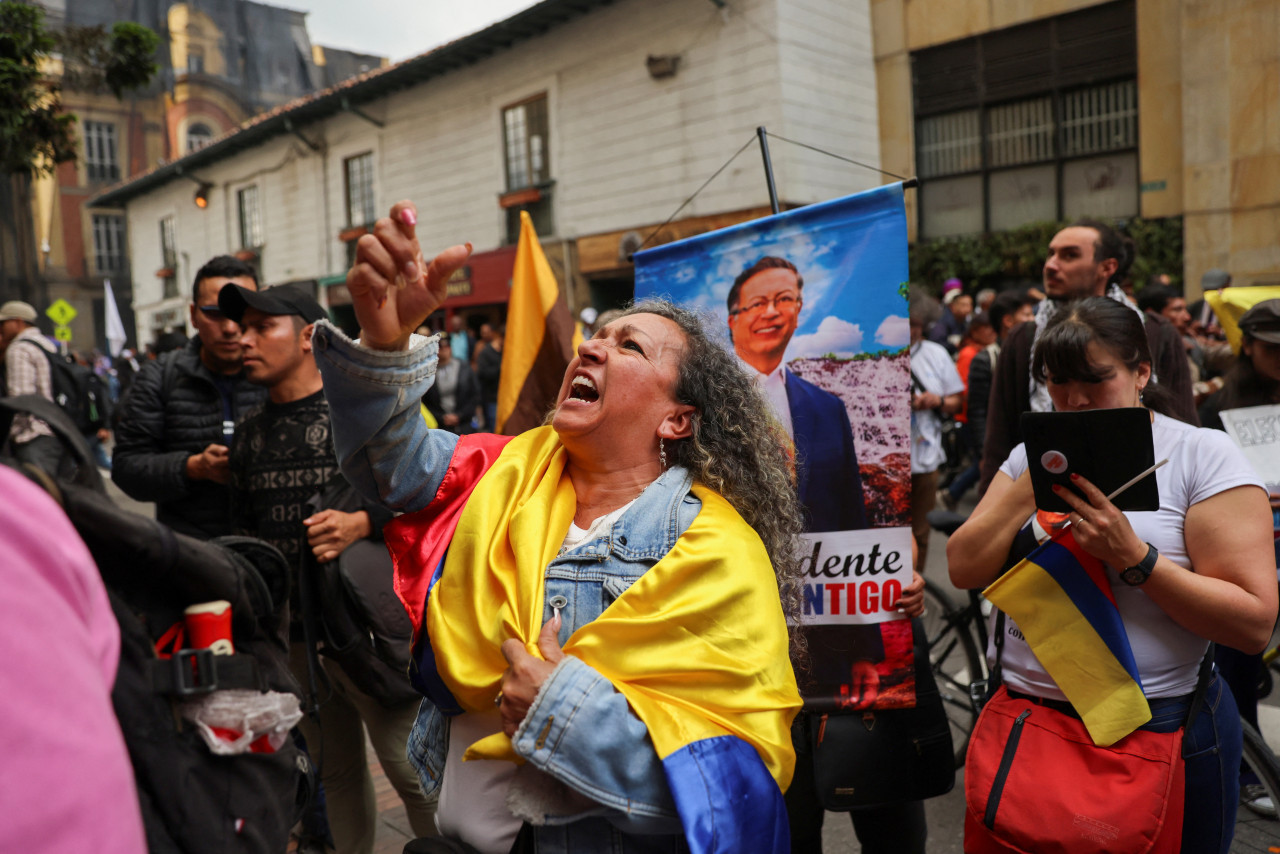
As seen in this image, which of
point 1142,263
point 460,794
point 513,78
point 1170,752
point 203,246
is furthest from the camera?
point 203,246

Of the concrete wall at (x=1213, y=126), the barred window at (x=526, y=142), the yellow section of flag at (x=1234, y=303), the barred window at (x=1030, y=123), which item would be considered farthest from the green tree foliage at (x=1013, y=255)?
the yellow section of flag at (x=1234, y=303)

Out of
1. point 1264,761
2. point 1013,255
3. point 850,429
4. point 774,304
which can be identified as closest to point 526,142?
point 1013,255

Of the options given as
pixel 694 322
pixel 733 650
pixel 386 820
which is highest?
pixel 694 322

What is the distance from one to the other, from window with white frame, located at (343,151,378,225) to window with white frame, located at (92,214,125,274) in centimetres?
2642

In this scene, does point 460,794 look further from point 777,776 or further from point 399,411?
point 399,411

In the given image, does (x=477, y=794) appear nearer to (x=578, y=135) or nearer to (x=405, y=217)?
(x=405, y=217)

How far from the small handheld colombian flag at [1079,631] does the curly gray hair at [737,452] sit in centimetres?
56

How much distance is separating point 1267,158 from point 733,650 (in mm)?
12864

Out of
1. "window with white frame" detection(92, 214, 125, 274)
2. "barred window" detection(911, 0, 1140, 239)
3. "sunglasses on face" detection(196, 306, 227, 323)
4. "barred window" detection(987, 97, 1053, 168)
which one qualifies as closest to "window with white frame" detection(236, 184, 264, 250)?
"barred window" detection(911, 0, 1140, 239)

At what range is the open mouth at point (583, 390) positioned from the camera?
1839 millimetres

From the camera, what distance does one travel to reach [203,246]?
25.9 m

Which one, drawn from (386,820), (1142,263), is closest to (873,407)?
(386,820)

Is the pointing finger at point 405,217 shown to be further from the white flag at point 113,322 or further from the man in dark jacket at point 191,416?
the white flag at point 113,322

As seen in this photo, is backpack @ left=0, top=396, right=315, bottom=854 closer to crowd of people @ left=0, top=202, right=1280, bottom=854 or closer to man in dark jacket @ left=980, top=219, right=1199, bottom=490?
crowd of people @ left=0, top=202, right=1280, bottom=854
